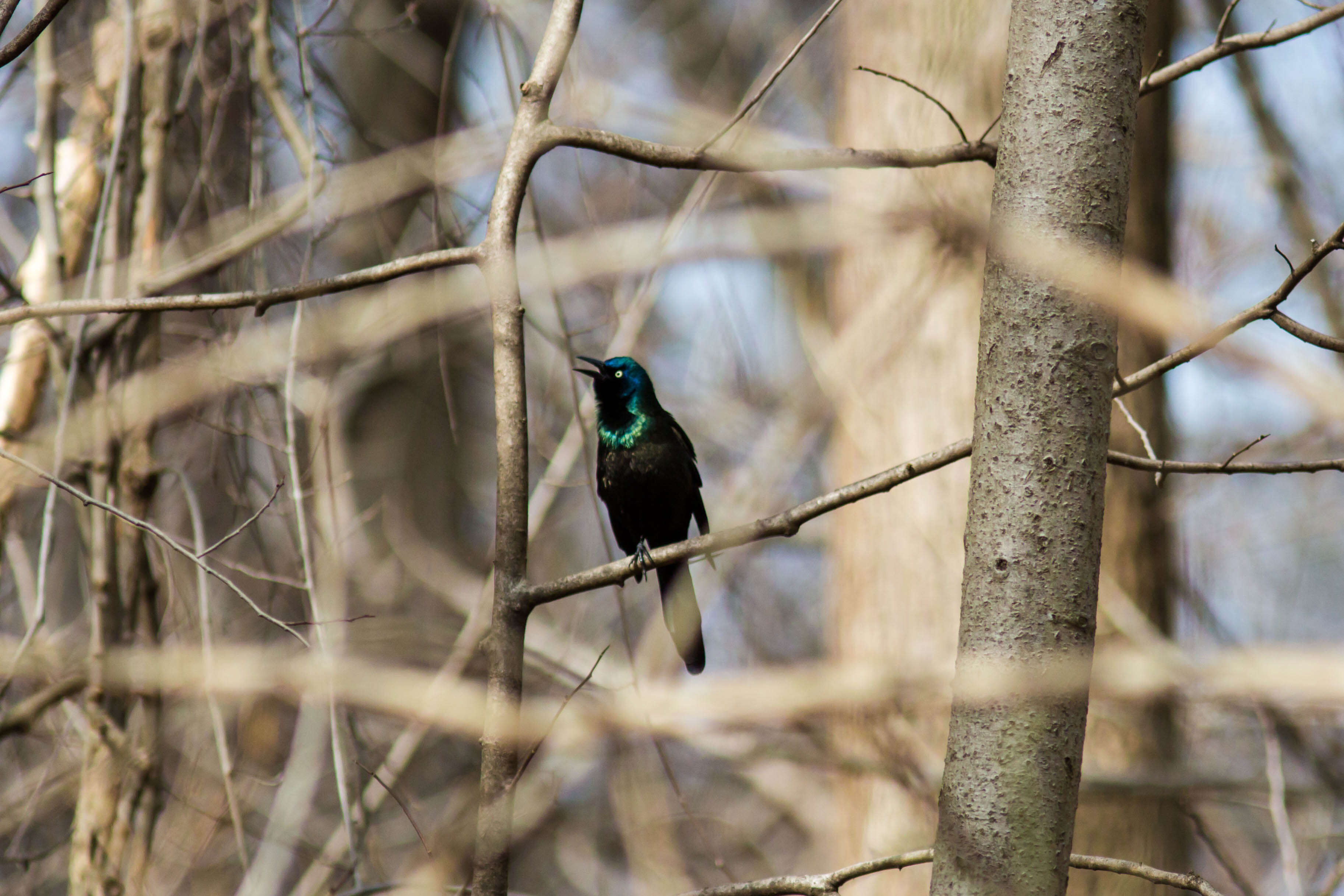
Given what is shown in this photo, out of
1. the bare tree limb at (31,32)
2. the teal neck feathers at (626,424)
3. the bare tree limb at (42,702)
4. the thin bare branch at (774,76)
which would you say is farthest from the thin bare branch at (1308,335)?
the bare tree limb at (42,702)

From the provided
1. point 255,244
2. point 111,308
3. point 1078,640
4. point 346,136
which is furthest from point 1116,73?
point 346,136

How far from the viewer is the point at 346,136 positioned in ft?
20.9

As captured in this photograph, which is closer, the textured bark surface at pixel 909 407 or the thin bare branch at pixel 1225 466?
the thin bare branch at pixel 1225 466

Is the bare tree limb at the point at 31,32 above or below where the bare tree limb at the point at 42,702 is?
above

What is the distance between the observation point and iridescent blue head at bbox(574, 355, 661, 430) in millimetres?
3916

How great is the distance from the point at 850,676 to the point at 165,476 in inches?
109

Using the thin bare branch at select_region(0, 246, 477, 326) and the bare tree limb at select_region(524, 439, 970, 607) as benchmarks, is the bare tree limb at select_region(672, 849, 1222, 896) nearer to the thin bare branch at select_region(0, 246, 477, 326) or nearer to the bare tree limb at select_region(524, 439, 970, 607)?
the bare tree limb at select_region(524, 439, 970, 607)

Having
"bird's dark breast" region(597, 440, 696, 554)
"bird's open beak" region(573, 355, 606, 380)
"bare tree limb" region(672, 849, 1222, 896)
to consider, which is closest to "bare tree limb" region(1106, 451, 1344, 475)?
"bare tree limb" region(672, 849, 1222, 896)

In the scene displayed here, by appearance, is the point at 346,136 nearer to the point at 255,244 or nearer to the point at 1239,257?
the point at 255,244

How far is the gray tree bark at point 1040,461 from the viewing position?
155 centimetres

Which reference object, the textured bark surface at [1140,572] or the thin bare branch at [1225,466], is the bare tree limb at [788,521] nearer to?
the thin bare branch at [1225,466]

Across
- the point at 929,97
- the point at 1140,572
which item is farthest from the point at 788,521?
the point at 1140,572

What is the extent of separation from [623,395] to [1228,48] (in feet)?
7.45

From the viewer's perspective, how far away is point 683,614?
3803 millimetres
